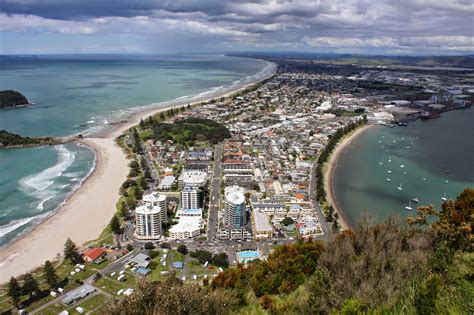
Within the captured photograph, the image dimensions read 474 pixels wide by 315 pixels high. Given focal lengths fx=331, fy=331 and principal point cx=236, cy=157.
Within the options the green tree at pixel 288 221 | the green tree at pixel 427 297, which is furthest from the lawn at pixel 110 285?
the green tree at pixel 427 297

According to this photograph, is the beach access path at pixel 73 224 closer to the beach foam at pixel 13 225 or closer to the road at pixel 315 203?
the beach foam at pixel 13 225

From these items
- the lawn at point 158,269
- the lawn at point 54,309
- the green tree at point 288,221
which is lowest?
the lawn at point 54,309

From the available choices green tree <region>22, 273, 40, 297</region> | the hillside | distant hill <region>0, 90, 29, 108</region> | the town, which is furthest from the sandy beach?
distant hill <region>0, 90, 29, 108</region>

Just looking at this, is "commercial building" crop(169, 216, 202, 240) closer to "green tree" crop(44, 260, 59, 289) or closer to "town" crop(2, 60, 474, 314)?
"town" crop(2, 60, 474, 314)

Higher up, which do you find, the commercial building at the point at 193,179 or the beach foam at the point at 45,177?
the commercial building at the point at 193,179

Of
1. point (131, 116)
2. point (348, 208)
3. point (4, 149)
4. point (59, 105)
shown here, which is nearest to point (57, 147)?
point (4, 149)

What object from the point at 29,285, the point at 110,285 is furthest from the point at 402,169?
the point at 29,285

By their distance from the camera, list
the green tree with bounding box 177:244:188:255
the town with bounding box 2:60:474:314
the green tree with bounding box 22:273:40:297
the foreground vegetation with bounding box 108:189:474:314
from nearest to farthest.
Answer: the foreground vegetation with bounding box 108:189:474:314
the green tree with bounding box 22:273:40:297
the town with bounding box 2:60:474:314
the green tree with bounding box 177:244:188:255
